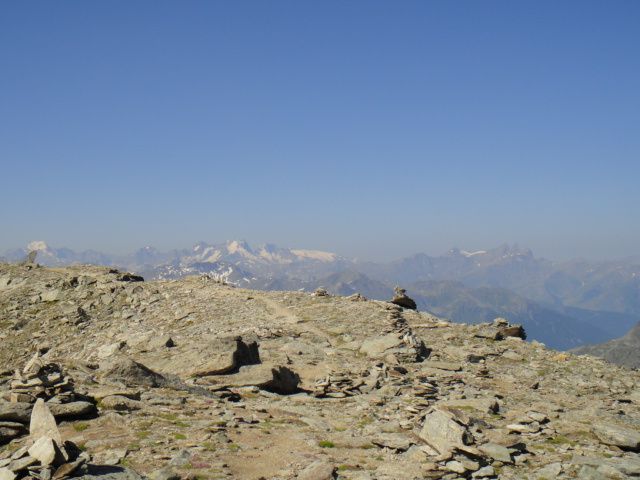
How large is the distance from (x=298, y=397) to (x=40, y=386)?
14.6 metres

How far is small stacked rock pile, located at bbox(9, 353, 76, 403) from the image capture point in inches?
Result: 843

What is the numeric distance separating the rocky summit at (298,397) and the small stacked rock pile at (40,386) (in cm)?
9

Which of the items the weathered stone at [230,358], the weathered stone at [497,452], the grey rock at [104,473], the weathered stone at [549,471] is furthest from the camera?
the weathered stone at [230,358]

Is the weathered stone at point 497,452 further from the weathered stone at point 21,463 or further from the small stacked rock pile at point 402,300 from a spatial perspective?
the small stacked rock pile at point 402,300

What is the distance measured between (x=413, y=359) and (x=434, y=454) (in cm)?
1965

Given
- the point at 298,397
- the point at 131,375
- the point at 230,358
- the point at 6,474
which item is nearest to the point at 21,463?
the point at 6,474

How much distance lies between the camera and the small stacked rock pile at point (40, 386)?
21422mm

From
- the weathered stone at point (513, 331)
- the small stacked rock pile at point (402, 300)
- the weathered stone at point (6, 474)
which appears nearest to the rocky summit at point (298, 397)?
the weathered stone at point (6, 474)

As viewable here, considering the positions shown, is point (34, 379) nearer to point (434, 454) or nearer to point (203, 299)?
point (434, 454)

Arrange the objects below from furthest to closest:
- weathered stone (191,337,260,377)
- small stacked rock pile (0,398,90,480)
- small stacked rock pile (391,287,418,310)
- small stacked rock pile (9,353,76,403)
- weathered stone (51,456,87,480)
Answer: small stacked rock pile (391,287,418,310) → weathered stone (191,337,260,377) → small stacked rock pile (9,353,76,403) → weathered stone (51,456,87,480) → small stacked rock pile (0,398,90,480)

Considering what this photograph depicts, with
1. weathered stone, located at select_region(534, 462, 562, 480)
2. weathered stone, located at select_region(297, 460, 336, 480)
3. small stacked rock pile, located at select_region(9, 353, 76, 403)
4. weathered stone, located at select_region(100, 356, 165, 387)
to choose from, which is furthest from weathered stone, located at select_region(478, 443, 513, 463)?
small stacked rock pile, located at select_region(9, 353, 76, 403)

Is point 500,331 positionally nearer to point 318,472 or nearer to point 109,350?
point 318,472

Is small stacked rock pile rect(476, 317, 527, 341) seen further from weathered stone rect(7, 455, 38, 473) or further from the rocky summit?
weathered stone rect(7, 455, 38, 473)

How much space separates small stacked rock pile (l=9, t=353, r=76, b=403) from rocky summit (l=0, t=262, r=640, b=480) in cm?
9
